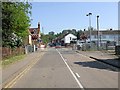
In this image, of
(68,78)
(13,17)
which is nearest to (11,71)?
(68,78)

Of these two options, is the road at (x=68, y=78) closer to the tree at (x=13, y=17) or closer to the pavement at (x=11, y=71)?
the pavement at (x=11, y=71)

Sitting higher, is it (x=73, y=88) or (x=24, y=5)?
(x=24, y=5)

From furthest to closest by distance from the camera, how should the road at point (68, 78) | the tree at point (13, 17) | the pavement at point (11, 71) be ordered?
the tree at point (13, 17) < the pavement at point (11, 71) < the road at point (68, 78)

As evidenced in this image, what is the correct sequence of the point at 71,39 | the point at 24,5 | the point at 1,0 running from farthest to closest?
the point at 71,39, the point at 24,5, the point at 1,0

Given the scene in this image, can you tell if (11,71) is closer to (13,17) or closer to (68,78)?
(68,78)

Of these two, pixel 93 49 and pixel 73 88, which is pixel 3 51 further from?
pixel 93 49

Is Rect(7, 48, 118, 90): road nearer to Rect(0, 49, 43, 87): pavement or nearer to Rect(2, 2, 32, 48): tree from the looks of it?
Rect(0, 49, 43, 87): pavement

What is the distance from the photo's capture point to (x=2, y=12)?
39.8m

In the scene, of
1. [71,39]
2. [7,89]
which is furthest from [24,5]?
[71,39]

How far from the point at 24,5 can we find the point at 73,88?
29.7 metres

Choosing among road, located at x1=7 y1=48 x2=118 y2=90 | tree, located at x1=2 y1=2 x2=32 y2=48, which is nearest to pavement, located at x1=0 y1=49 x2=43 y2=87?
road, located at x1=7 y1=48 x2=118 y2=90

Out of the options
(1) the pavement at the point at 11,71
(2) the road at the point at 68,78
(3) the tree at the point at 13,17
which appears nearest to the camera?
(2) the road at the point at 68,78

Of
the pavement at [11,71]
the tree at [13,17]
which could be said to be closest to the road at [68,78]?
the pavement at [11,71]

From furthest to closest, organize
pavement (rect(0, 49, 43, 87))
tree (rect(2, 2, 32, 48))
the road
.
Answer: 1. tree (rect(2, 2, 32, 48))
2. pavement (rect(0, 49, 43, 87))
3. the road
